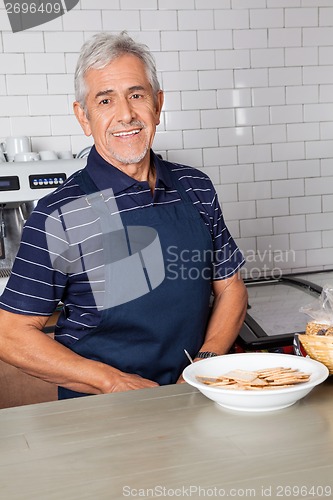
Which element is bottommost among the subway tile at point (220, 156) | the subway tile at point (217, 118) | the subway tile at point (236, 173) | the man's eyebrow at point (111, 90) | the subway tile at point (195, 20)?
the subway tile at point (236, 173)

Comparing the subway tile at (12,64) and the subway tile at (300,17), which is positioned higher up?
the subway tile at (300,17)

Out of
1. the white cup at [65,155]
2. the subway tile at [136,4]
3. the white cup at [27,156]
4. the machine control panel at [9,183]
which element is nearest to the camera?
the machine control panel at [9,183]

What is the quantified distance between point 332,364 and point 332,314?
14 centimetres

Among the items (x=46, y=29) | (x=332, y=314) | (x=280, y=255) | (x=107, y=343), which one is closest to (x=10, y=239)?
(x=46, y=29)

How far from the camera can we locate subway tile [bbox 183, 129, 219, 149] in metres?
3.48

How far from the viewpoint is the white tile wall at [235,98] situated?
10.7 ft

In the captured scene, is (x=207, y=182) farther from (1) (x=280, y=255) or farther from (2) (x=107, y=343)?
(1) (x=280, y=255)

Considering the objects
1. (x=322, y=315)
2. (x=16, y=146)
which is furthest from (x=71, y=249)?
(x=16, y=146)

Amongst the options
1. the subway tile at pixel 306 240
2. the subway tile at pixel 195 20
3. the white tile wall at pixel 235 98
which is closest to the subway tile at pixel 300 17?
the white tile wall at pixel 235 98

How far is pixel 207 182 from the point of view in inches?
80.1

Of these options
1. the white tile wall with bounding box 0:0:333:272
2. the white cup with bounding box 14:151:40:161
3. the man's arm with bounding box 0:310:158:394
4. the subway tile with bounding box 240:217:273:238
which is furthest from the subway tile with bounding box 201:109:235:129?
the man's arm with bounding box 0:310:158:394

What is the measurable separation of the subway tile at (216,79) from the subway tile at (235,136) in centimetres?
24

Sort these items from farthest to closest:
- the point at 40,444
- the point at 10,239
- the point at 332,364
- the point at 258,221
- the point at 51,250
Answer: the point at 258,221
the point at 10,239
the point at 51,250
the point at 332,364
the point at 40,444

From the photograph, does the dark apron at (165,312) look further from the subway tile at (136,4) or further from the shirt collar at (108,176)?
the subway tile at (136,4)
